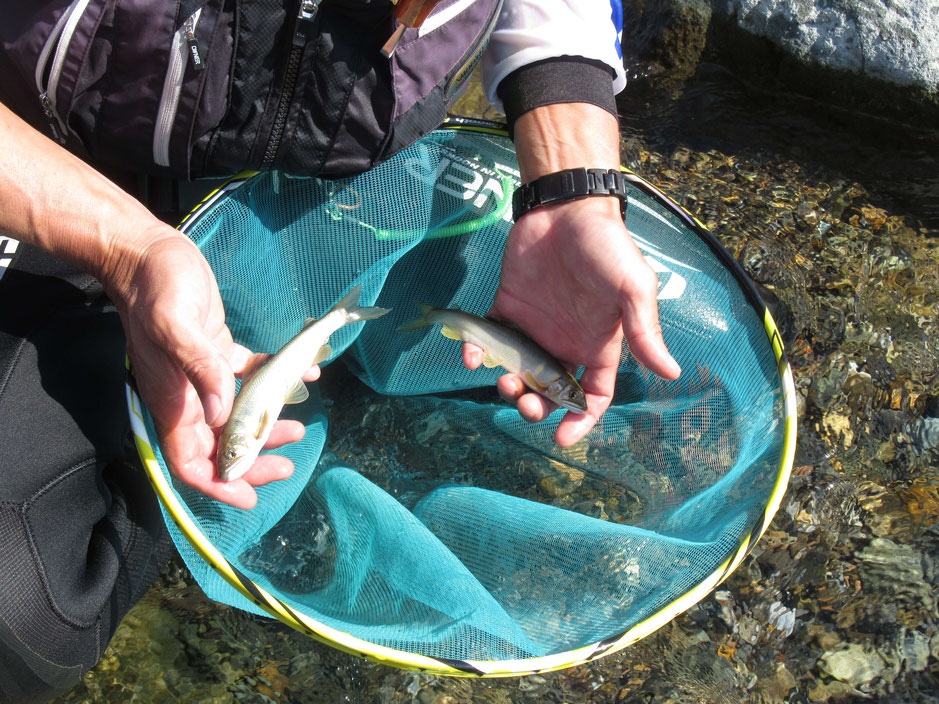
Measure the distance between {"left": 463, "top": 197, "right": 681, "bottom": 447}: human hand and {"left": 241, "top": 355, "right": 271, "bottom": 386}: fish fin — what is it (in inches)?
26.4

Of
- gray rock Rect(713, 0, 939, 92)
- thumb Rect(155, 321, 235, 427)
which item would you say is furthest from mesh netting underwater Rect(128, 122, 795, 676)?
gray rock Rect(713, 0, 939, 92)

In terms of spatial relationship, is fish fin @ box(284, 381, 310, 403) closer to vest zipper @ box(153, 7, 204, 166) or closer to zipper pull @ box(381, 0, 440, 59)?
vest zipper @ box(153, 7, 204, 166)

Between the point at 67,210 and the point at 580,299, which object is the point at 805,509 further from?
the point at 67,210

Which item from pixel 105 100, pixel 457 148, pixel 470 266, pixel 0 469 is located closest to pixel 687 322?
pixel 470 266

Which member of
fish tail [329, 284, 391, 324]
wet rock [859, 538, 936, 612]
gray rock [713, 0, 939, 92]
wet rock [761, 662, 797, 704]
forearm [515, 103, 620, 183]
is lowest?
wet rock [761, 662, 797, 704]

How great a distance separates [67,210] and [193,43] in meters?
0.57

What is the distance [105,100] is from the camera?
2.03 meters

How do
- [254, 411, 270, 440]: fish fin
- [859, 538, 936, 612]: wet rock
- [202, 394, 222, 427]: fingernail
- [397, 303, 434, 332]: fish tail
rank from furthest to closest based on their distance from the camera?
1. [859, 538, 936, 612]: wet rock
2. [397, 303, 434, 332]: fish tail
3. [254, 411, 270, 440]: fish fin
4. [202, 394, 222, 427]: fingernail

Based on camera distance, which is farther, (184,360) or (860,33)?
(860,33)

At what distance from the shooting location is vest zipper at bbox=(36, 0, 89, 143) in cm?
185

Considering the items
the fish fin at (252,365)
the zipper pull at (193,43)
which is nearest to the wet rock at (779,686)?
the fish fin at (252,365)

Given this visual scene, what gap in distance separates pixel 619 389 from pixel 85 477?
189cm

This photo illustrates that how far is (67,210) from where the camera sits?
1.97 metres

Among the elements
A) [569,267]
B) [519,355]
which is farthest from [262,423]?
[569,267]
